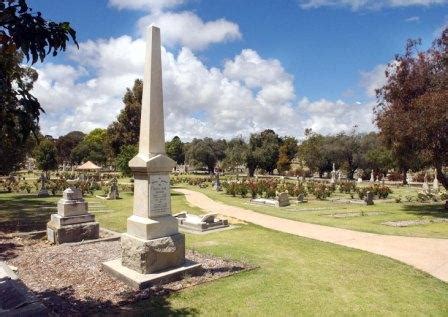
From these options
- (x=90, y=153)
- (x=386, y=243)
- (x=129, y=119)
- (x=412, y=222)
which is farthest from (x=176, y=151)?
(x=386, y=243)

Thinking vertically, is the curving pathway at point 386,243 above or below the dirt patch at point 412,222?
below

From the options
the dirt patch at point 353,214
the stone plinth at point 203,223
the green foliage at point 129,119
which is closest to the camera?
the stone plinth at point 203,223

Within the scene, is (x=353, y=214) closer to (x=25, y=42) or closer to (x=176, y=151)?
(x=25, y=42)

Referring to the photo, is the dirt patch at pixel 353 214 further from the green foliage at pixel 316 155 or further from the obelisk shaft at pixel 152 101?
the green foliage at pixel 316 155

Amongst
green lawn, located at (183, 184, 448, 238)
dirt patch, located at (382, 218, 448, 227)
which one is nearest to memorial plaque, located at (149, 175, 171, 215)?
green lawn, located at (183, 184, 448, 238)

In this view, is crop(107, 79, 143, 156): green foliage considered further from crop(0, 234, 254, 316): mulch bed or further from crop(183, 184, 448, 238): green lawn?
crop(0, 234, 254, 316): mulch bed

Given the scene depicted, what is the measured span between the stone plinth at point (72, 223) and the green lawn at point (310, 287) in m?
3.39

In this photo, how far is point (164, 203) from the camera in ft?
26.4

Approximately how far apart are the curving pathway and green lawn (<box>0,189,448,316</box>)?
0.65 m

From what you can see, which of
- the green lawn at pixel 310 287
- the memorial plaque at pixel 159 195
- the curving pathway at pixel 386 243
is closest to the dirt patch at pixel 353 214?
the curving pathway at pixel 386 243

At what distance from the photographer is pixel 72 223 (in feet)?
A: 37.5

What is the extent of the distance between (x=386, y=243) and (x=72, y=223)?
9424mm

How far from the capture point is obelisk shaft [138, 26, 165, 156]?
788 cm

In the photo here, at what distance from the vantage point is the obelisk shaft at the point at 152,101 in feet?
25.8
